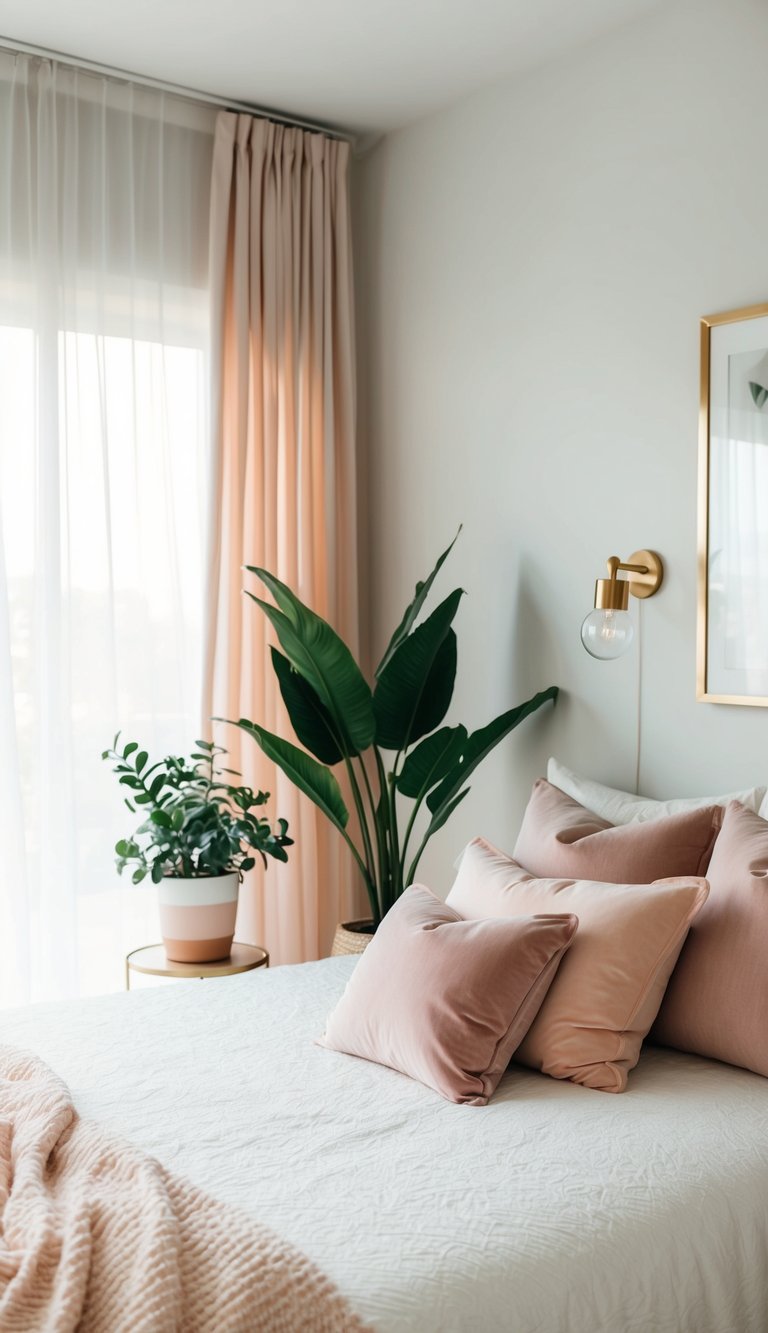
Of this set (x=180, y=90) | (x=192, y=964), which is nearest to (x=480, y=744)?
(x=192, y=964)

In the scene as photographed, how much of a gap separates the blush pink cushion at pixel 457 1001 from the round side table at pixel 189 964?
2.99ft

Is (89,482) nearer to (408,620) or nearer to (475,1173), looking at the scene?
(408,620)

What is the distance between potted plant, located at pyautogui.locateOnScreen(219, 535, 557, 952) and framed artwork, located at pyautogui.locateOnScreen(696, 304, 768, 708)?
0.51 meters

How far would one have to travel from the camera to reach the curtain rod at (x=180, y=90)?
3156 millimetres

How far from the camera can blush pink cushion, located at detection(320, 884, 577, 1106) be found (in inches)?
79.7

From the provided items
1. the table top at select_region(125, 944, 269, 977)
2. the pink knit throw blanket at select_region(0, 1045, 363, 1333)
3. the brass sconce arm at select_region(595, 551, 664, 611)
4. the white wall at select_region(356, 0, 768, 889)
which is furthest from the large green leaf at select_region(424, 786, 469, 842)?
the pink knit throw blanket at select_region(0, 1045, 363, 1333)

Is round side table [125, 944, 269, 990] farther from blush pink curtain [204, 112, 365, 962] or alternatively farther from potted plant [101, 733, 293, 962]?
blush pink curtain [204, 112, 365, 962]

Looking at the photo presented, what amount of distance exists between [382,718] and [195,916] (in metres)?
0.68

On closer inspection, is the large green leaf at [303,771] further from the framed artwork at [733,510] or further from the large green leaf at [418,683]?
the framed artwork at [733,510]

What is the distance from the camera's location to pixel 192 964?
10.3 ft

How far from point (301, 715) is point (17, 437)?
101cm

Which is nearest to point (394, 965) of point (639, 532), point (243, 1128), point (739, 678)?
point (243, 1128)

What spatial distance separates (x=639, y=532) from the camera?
296 centimetres

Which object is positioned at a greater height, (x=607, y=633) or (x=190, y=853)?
(x=607, y=633)
